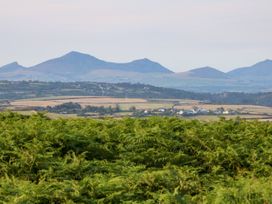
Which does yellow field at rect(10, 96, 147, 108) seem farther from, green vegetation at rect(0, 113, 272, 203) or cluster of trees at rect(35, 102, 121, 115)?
green vegetation at rect(0, 113, 272, 203)

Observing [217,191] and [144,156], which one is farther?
[144,156]

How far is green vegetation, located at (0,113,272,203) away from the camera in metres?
9.42

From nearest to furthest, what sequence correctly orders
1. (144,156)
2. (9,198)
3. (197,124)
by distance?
(9,198) → (144,156) → (197,124)

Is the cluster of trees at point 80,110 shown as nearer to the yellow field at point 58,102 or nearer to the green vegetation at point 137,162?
the yellow field at point 58,102

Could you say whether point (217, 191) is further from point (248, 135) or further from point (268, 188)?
point (248, 135)

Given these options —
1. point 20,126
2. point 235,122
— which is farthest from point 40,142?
point 235,122

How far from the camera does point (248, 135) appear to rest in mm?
15641

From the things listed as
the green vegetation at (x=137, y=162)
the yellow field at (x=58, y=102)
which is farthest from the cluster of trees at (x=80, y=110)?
the green vegetation at (x=137, y=162)

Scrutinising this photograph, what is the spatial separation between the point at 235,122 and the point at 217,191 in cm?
869

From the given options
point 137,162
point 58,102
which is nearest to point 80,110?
point 58,102

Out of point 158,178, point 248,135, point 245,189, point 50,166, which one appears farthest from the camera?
point 248,135

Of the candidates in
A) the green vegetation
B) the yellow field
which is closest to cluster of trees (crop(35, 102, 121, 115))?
the yellow field

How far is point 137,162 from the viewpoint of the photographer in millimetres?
12930

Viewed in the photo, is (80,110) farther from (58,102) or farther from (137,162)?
(137,162)
